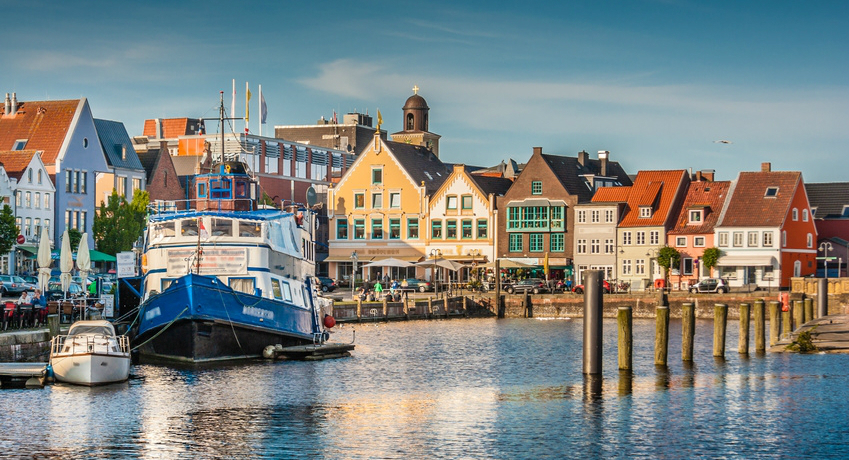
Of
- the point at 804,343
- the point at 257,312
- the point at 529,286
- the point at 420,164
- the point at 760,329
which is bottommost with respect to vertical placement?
the point at 804,343

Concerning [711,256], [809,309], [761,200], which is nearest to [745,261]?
[711,256]

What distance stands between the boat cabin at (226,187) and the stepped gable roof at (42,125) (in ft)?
152

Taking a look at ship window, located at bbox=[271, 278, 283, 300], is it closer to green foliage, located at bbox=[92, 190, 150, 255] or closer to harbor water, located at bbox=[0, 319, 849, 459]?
harbor water, located at bbox=[0, 319, 849, 459]

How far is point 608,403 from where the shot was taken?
37469 mm

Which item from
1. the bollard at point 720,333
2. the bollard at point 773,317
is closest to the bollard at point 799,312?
the bollard at point 773,317

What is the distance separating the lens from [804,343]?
48.7 metres

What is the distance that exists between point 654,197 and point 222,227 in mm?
56846

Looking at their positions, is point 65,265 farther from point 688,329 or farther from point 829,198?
point 829,198

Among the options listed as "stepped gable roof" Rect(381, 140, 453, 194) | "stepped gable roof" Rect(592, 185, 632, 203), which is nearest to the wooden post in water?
"stepped gable roof" Rect(592, 185, 632, 203)

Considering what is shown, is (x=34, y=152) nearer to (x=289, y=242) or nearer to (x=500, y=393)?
(x=289, y=242)

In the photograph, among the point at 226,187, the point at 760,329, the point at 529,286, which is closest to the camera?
the point at 760,329

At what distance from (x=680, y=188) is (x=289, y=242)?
54145 mm

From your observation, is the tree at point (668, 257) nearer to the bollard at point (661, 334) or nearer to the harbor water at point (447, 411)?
the harbor water at point (447, 411)

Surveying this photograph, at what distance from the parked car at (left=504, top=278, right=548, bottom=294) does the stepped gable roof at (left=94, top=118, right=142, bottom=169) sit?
1446 inches
